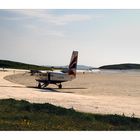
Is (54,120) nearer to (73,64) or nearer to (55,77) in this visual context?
(55,77)

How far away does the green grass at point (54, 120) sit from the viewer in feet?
48.2

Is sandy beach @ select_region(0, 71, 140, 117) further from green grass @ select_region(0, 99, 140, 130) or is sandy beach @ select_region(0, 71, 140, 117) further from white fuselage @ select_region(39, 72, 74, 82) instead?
green grass @ select_region(0, 99, 140, 130)

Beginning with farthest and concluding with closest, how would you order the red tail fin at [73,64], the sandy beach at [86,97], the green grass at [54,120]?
the red tail fin at [73,64] → the sandy beach at [86,97] → the green grass at [54,120]

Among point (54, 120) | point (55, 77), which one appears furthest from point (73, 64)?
point (54, 120)

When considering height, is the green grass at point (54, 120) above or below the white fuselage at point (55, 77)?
above

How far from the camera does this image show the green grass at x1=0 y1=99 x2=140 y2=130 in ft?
48.2

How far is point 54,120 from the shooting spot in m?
16.4

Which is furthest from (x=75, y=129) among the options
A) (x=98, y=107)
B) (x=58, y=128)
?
(x=98, y=107)

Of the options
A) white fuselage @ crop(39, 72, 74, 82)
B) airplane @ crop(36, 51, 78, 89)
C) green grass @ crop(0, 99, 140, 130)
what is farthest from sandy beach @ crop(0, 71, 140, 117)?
green grass @ crop(0, 99, 140, 130)

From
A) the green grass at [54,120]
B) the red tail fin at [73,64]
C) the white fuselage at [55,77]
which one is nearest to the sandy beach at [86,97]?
the white fuselage at [55,77]

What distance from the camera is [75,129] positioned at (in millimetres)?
14492

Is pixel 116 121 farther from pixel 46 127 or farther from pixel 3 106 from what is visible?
pixel 3 106

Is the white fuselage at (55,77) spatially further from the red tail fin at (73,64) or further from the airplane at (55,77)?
the red tail fin at (73,64)

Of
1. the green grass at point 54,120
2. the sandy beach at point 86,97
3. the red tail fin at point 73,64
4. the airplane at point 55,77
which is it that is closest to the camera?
the green grass at point 54,120
